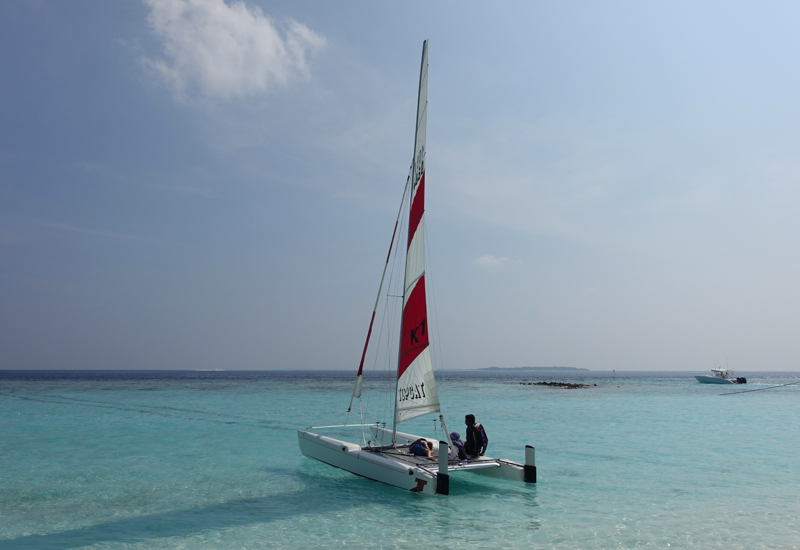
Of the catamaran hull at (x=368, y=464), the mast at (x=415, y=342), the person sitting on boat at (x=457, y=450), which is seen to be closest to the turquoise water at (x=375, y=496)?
the catamaran hull at (x=368, y=464)

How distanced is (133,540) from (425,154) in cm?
1089

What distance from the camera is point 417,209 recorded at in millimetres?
13578

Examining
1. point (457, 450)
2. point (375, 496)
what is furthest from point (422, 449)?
point (375, 496)

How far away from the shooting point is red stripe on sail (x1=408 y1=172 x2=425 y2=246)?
13.4 meters

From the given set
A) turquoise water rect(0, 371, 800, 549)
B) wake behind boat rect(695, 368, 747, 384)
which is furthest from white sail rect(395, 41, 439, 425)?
wake behind boat rect(695, 368, 747, 384)

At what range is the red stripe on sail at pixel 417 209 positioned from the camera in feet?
44.1

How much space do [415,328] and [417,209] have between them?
126 inches

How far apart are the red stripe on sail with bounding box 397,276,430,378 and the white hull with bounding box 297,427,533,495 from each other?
2252 mm

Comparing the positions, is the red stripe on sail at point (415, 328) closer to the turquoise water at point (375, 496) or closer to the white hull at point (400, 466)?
the white hull at point (400, 466)

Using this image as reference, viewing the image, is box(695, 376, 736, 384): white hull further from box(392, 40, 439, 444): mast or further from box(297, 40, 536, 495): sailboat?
box(392, 40, 439, 444): mast

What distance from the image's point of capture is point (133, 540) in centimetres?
941

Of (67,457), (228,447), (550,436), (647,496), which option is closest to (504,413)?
(550,436)

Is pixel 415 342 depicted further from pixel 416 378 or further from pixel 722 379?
pixel 722 379

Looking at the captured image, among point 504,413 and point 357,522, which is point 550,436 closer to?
point 504,413
